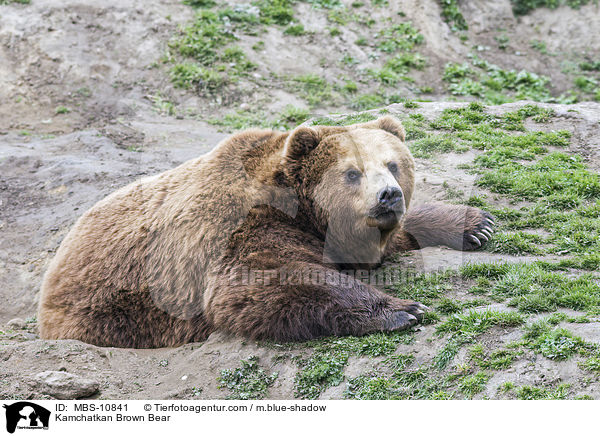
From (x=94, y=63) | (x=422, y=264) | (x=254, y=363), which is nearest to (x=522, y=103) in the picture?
(x=422, y=264)

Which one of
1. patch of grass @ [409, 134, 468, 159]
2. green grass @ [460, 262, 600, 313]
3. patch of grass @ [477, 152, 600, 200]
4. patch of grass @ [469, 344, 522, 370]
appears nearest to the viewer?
patch of grass @ [469, 344, 522, 370]

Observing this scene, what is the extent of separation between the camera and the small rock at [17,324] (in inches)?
271

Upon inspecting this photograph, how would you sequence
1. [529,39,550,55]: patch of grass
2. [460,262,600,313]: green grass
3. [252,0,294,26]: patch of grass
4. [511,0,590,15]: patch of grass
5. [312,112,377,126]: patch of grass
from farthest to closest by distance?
[511,0,590,15]: patch of grass → [529,39,550,55]: patch of grass → [252,0,294,26]: patch of grass → [312,112,377,126]: patch of grass → [460,262,600,313]: green grass

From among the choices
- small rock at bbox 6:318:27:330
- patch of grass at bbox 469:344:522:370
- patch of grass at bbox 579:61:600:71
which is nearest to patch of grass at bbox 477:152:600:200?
patch of grass at bbox 469:344:522:370

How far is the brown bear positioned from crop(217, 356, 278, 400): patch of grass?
0.31 metres

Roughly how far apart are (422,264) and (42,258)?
4919 millimetres

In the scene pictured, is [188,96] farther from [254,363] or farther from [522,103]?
[254,363]

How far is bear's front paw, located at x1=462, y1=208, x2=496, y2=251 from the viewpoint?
6398 mm

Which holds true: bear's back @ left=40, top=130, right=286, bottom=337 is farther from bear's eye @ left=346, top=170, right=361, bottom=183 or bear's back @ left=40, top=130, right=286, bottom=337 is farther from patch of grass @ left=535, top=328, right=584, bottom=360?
patch of grass @ left=535, top=328, right=584, bottom=360
